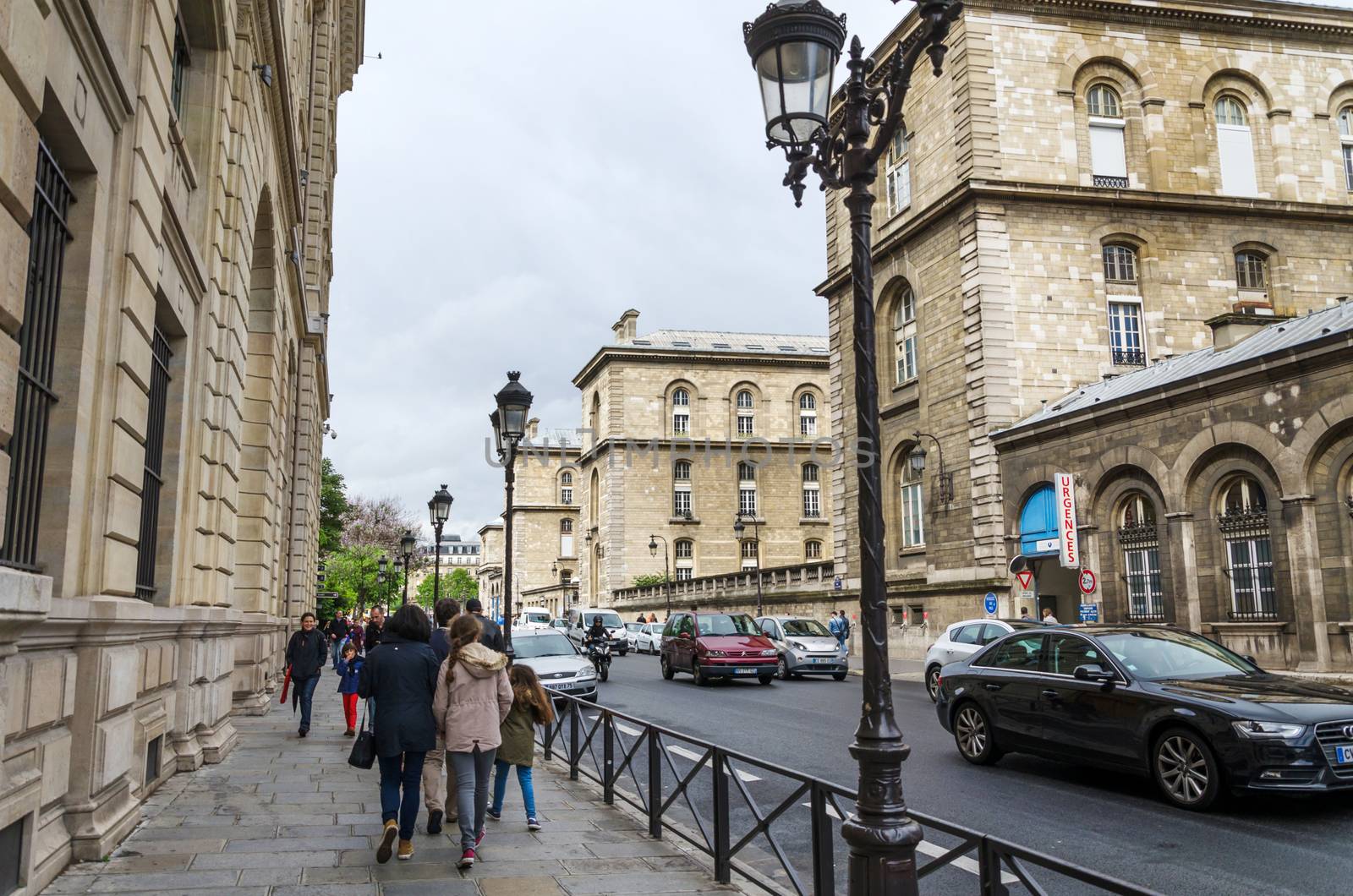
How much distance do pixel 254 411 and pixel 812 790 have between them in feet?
43.3

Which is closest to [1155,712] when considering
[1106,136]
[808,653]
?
[808,653]

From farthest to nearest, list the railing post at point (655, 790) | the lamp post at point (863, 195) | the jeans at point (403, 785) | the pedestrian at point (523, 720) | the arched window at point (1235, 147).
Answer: the arched window at point (1235, 147) → the pedestrian at point (523, 720) → the railing post at point (655, 790) → the jeans at point (403, 785) → the lamp post at point (863, 195)

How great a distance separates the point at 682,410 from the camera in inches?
2876

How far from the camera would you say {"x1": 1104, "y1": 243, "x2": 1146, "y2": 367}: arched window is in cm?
3166

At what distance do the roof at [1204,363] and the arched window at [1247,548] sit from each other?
263 cm

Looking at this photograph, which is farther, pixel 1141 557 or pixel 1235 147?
pixel 1235 147

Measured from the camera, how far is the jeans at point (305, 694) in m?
14.3

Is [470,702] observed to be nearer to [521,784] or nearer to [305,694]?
[521,784]

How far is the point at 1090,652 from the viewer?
10.5 meters

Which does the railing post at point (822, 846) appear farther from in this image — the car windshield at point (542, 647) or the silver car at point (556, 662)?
the car windshield at point (542, 647)

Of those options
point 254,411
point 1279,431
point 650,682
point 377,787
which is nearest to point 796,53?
point 377,787

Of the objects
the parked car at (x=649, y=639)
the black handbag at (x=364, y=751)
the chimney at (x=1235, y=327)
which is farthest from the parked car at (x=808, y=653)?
the black handbag at (x=364, y=751)

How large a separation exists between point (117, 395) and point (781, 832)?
500cm

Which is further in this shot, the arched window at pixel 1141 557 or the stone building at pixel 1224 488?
the arched window at pixel 1141 557
